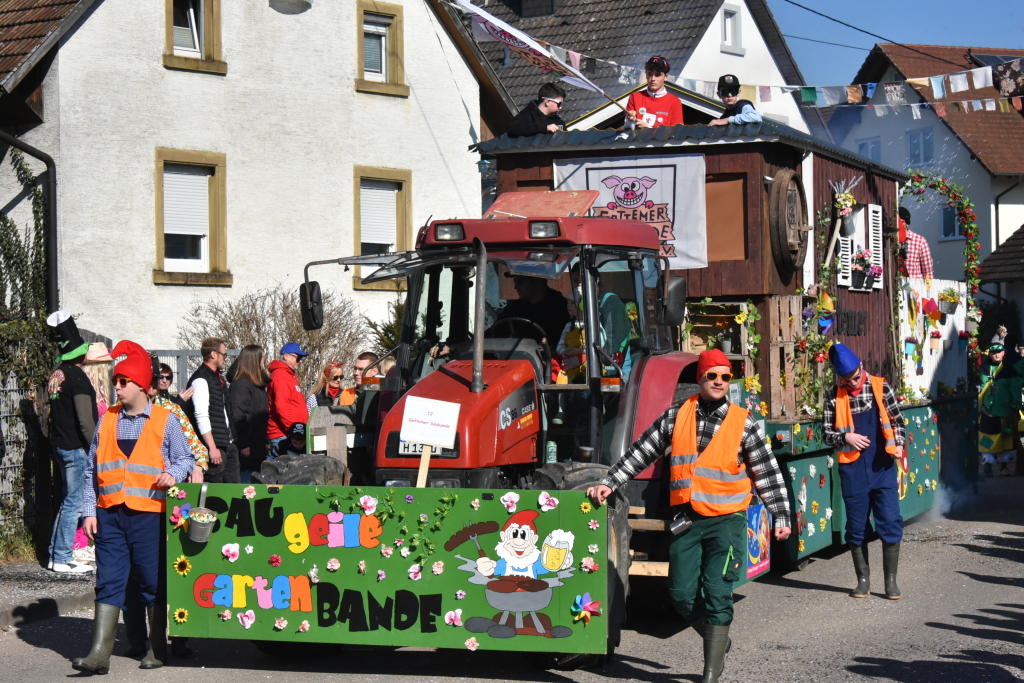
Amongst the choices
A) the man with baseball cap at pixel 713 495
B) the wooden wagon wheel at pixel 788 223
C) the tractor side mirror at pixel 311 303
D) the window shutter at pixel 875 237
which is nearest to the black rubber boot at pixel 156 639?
the tractor side mirror at pixel 311 303

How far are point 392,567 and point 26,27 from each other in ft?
42.7

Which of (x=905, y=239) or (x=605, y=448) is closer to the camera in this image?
(x=605, y=448)

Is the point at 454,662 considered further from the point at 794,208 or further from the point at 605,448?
the point at 794,208

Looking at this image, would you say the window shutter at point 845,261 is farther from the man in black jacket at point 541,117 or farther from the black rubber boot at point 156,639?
the black rubber boot at point 156,639

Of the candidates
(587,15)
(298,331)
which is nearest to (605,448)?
(298,331)

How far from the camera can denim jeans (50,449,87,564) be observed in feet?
35.4

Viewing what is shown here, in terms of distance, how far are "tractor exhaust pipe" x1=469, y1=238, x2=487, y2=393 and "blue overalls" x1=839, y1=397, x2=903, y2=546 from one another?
3.72 metres

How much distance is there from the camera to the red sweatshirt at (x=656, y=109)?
1224 cm

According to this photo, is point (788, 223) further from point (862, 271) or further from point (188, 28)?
point (188, 28)

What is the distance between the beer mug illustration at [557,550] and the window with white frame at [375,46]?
14860 millimetres

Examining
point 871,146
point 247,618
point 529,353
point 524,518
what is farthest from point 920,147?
point 247,618

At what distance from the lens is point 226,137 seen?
18906 mm

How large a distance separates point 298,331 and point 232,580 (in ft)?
37.0

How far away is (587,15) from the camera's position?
3281 cm
